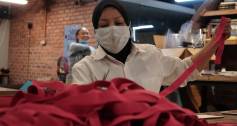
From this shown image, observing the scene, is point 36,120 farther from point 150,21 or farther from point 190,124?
point 150,21

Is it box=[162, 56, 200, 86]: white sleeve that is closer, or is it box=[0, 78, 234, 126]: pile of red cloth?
box=[0, 78, 234, 126]: pile of red cloth

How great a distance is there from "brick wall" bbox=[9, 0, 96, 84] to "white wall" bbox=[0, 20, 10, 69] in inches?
8.0

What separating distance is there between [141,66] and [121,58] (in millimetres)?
110

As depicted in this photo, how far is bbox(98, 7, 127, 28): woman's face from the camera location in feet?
5.79

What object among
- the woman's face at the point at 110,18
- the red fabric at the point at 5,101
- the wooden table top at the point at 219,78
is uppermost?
the woman's face at the point at 110,18

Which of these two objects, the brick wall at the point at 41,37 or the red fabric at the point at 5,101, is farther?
the brick wall at the point at 41,37

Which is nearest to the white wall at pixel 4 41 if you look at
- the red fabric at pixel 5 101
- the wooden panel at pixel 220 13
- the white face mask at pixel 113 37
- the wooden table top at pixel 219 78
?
the wooden panel at pixel 220 13

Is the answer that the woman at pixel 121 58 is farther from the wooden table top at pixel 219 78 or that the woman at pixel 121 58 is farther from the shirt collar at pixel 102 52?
the wooden table top at pixel 219 78

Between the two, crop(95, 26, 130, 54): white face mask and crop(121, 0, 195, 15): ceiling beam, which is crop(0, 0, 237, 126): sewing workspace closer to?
crop(95, 26, 130, 54): white face mask

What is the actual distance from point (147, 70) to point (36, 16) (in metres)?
6.68

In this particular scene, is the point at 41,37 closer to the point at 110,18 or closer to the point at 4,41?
the point at 4,41

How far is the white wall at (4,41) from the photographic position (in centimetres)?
935

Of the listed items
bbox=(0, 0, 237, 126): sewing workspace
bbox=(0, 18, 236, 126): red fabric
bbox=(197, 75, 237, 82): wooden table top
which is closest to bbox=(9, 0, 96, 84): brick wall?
bbox=(0, 0, 237, 126): sewing workspace

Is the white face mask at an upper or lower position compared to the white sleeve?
upper
